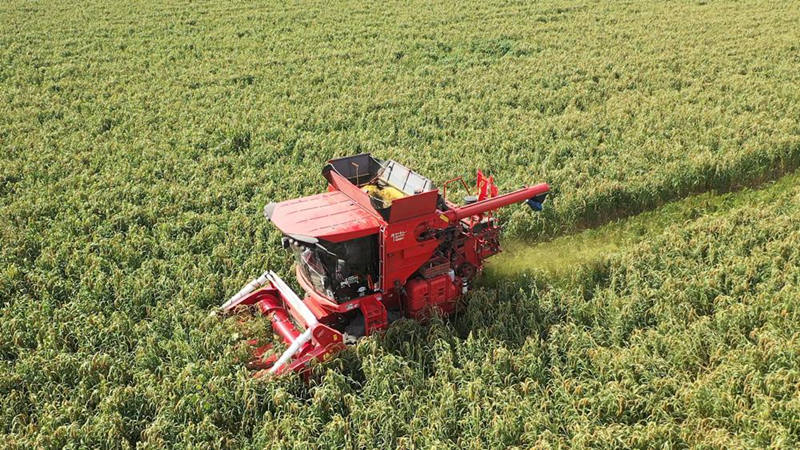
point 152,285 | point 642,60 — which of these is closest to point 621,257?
point 152,285

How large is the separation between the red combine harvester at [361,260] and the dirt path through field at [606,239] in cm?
158

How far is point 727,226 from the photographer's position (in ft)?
36.7

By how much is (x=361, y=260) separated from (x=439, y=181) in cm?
555

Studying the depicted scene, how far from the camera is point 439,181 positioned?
13734 mm

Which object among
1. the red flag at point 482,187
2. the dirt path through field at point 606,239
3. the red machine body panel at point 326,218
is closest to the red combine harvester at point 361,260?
the red machine body panel at point 326,218

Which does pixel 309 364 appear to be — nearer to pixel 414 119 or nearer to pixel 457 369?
pixel 457 369

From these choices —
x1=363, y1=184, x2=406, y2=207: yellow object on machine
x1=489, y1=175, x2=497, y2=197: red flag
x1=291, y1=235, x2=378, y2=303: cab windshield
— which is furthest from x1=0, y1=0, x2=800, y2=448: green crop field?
x1=363, y1=184, x2=406, y2=207: yellow object on machine

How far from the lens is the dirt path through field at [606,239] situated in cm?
1102

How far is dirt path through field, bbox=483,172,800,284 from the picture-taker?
36.2ft

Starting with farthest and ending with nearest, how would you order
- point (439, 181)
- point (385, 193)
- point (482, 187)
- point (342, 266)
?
1. point (439, 181)
2. point (482, 187)
3. point (385, 193)
4. point (342, 266)

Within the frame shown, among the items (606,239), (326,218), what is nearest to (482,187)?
(326,218)

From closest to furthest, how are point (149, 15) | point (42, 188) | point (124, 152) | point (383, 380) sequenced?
point (383, 380) → point (42, 188) → point (124, 152) → point (149, 15)

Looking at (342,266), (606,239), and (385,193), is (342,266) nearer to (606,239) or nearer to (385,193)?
(385,193)

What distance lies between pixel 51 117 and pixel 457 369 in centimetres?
1529
